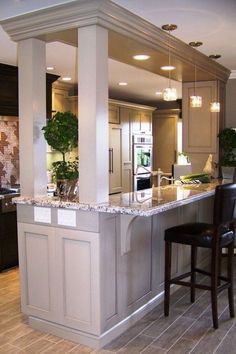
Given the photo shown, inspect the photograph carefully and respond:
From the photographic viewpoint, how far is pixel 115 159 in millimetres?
6918

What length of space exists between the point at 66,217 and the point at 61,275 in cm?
45

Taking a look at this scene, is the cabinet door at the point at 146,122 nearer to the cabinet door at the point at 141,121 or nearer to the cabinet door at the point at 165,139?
the cabinet door at the point at 141,121

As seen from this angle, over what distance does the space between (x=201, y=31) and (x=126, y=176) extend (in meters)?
4.17

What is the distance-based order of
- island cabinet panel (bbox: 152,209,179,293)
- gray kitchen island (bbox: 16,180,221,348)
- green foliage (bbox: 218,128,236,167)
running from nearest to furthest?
gray kitchen island (bbox: 16,180,221,348), island cabinet panel (bbox: 152,209,179,293), green foliage (bbox: 218,128,236,167)

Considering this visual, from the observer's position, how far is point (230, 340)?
110 inches

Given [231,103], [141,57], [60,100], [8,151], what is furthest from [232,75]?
[8,151]

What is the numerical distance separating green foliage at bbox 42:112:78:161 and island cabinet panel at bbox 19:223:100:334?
2.11 ft

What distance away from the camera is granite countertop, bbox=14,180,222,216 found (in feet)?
8.25

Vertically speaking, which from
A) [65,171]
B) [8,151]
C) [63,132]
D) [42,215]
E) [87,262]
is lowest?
[87,262]

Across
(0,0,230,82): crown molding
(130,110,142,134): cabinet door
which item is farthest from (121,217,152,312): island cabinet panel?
(130,110,142,134): cabinet door

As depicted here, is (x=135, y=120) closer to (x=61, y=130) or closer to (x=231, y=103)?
(x=231, y=103)

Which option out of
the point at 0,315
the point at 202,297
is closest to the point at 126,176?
the point at 202,297

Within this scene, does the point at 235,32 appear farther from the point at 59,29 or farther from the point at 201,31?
the point at 59,29

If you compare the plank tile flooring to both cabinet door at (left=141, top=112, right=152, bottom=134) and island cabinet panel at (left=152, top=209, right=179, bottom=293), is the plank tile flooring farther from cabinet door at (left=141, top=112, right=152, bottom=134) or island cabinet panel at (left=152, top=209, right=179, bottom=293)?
cabinet door at (left=141, top=112, right=152, bottom=134)
